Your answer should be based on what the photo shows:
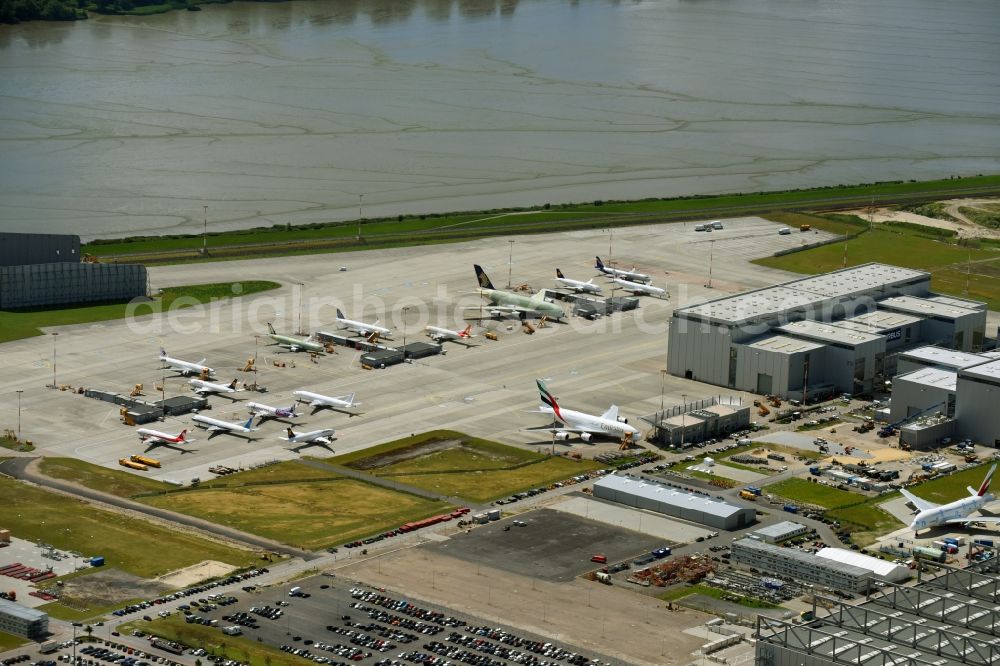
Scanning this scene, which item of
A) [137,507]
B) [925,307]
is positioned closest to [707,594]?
[137,507]

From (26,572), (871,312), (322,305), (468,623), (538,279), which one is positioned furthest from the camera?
(538,279)

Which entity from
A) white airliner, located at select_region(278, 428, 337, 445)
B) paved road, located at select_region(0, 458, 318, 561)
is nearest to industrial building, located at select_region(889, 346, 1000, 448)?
white airliner, located at select_region(278, 428, 337, 445)

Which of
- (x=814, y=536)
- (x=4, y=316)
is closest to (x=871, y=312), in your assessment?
(x=814, y=536)

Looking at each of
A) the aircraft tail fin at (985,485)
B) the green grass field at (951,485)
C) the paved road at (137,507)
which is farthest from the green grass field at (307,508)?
the aircraft tail fin at (985,485)

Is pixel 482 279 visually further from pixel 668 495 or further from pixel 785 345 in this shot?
pixel 668 495

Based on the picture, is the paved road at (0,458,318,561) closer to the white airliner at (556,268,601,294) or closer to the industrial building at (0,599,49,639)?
the industrial building at (0,599,49,639)

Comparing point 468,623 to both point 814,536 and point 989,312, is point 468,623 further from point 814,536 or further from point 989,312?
point 989,312

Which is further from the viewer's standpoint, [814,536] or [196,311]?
[196,311]
